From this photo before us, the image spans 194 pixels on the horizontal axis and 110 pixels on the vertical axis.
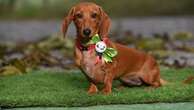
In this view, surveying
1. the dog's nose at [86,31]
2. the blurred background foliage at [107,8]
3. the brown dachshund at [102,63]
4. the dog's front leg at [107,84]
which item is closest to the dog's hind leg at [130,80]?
the brown dachshund at [102,63]

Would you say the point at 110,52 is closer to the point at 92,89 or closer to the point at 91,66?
the point at 91,66

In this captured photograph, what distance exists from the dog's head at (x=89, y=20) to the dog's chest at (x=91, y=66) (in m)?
0.14

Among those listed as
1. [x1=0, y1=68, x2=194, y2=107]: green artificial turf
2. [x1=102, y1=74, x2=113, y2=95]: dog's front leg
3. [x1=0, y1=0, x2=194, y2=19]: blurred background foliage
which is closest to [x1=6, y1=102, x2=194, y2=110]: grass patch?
[x1=0, y1=68, x2=194, y2=107]: green artificial turf

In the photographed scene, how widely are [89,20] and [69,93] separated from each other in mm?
532

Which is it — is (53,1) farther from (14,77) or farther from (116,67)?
(116,67)

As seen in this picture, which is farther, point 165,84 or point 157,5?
point 157,5

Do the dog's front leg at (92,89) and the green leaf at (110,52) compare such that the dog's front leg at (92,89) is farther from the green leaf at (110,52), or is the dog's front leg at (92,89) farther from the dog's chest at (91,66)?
the green leaf at (110,52)

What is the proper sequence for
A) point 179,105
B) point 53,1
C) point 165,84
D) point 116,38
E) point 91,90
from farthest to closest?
point 53,1 < point 116,38 < point 165,84 < point 91,90 < point 179,105

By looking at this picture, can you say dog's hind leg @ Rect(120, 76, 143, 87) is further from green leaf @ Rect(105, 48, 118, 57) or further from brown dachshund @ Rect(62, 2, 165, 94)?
green leaf @ Rect(105, 48, 118, 57)

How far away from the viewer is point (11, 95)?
5.15m

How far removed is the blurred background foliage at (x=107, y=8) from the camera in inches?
383

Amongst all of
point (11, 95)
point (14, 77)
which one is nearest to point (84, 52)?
point (11, 95)

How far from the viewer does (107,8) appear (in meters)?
9.72

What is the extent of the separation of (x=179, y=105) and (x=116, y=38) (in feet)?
13.8
